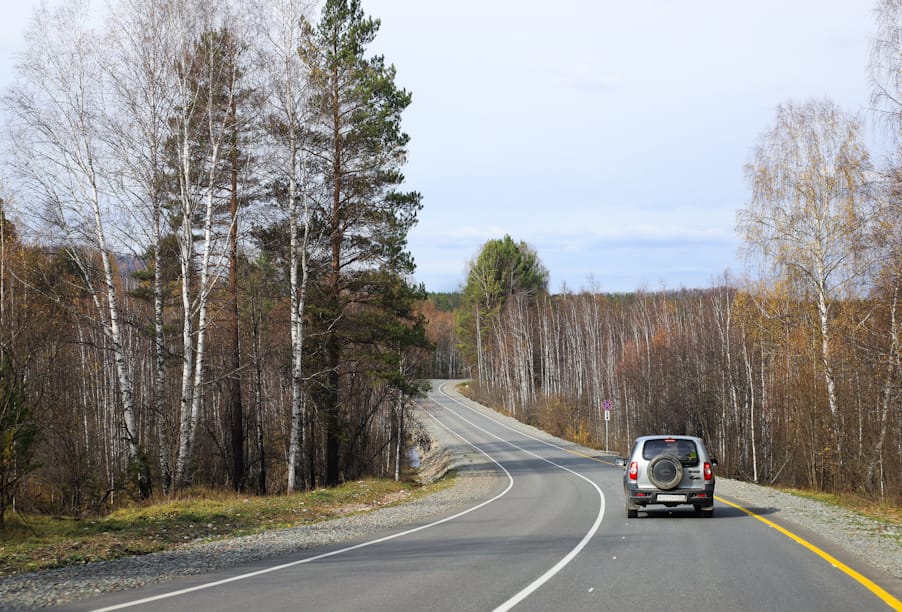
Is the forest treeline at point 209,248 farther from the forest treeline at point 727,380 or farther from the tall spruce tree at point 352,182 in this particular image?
the forest treeline at point 727,380

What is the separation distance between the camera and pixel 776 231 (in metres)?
29.3

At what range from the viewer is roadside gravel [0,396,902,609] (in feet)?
28.5

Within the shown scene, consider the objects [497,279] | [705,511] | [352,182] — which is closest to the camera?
[705,511]

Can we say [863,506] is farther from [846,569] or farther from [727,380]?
[727,380]

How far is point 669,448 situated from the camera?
1612 centimetres

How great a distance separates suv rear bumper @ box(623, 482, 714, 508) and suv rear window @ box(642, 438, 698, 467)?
68cm

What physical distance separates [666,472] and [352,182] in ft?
52.7

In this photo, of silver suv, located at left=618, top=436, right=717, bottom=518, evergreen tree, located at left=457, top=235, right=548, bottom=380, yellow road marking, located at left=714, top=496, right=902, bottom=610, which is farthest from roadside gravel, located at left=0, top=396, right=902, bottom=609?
evergreen tree, located at left=457, top=235, right=548, bottom=380

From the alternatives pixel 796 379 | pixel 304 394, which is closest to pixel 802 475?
pixel 796 379

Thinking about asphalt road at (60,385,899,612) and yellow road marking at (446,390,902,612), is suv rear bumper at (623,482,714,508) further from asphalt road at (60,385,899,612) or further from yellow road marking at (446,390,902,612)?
yellow road marking at (446,390,902,612)

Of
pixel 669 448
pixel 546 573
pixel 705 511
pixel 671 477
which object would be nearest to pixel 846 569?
pixel 546 573

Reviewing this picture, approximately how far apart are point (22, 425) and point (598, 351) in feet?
219

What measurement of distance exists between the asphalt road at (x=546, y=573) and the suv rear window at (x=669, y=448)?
133cm

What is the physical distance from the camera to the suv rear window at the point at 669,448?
1586 centimetres
